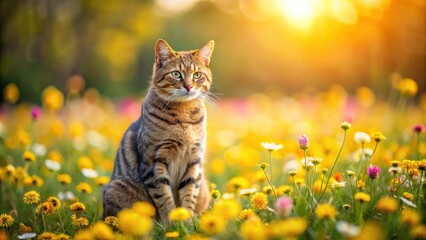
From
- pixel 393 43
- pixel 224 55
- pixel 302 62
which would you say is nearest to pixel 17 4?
pixel 224 55

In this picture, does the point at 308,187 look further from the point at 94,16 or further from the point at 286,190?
the point at 94,16

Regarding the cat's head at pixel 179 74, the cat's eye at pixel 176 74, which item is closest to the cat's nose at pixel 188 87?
the cat's head at pixel 179 74

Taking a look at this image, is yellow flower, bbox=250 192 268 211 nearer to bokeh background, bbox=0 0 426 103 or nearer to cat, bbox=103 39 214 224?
cat, bbox=103 39 214 224

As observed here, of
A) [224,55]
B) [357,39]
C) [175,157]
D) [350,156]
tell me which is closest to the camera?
[175,157]

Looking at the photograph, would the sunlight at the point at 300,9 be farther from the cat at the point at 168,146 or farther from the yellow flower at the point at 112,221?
the yellow flower at the point at 112,221

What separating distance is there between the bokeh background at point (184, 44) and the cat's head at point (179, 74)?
7.25 metres

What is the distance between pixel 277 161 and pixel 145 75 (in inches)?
661

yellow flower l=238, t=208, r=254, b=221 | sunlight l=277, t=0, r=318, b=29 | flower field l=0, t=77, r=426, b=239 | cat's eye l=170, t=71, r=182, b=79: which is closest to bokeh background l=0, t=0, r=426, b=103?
sunlight l=277, t=0, r=318, b=29

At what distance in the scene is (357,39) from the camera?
10.3 m

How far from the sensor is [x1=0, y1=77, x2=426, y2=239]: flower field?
2.23 meters

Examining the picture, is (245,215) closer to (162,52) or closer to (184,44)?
(162,52)

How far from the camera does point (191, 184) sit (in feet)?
11.0

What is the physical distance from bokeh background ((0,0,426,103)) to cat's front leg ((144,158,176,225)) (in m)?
7.97

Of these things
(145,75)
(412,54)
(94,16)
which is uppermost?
(94,16)
